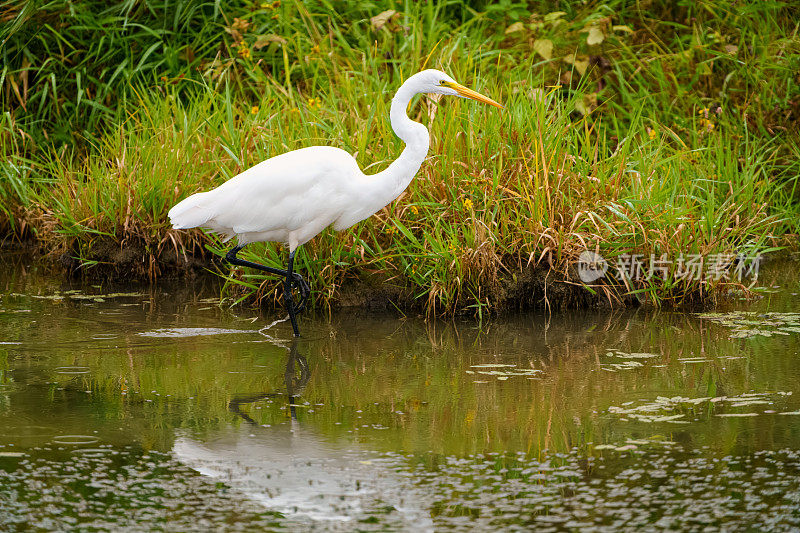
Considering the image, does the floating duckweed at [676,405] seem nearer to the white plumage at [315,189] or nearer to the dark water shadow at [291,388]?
the dark water shadow at [291,388]

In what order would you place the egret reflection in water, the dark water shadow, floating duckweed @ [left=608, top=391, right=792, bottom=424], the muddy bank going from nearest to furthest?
the egret reflection in water, floating duckweed @ [left=608, top=391, right=792, bottom=424], the dark water shadow, the muddy bank

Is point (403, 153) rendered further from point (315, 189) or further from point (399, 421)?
point (399, 421)

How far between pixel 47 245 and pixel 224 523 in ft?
15.8

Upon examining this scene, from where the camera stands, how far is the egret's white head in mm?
5375

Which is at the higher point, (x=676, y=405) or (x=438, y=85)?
(x=438, y=85)

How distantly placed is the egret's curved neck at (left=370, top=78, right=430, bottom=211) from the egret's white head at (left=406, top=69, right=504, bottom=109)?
0.04 metres

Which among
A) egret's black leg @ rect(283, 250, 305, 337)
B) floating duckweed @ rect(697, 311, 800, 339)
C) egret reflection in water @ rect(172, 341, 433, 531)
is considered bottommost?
egret reflection in water @ rect(172, 341, 433, 531)

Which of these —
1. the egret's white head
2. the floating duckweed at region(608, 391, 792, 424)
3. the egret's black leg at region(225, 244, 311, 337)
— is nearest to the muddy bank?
the egret's black leg at region(225, 244, 311, 337)

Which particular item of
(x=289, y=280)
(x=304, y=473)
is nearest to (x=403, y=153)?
(x=289, y=280)

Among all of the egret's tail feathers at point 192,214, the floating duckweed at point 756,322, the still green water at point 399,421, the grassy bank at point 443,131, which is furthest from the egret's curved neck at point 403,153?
the floating duckweed at point 756,322

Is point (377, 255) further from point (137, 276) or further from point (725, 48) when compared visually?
point (725, 48)

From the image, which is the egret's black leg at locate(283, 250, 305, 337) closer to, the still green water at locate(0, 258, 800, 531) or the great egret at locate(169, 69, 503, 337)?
the great egret at locate(169, 69, 503, 337)

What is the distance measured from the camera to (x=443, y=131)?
20.2ft

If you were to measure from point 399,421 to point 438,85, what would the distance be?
81.7 inches
